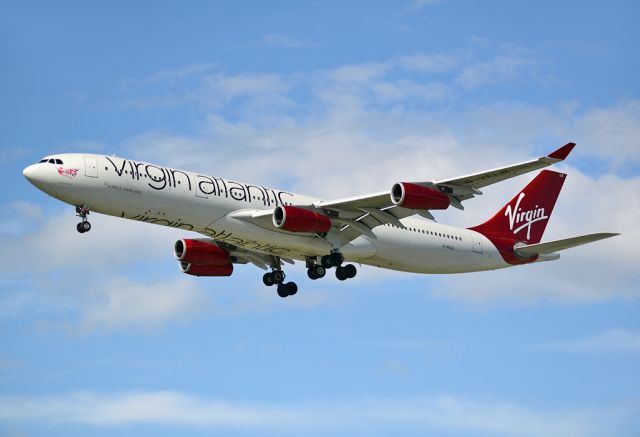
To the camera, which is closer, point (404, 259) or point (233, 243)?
point (233, 243)

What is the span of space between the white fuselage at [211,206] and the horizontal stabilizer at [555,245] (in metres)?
3.77

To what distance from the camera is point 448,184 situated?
154 ft

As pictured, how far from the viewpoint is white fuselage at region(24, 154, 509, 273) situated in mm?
46156

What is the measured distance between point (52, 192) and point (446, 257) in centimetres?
1959

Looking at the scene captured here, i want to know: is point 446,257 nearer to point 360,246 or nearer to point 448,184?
point 360,246

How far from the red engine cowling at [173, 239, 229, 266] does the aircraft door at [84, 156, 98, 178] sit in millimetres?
9026

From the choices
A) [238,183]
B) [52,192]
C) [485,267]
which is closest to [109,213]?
[52,192]

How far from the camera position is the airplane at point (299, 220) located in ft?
152

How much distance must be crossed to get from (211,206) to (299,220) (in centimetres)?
389

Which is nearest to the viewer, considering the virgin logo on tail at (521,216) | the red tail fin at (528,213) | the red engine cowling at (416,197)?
the red engine cowling at (416,197)

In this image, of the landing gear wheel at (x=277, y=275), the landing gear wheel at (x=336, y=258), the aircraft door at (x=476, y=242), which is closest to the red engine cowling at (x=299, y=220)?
the landing gear wheel at (x=336, y=258)

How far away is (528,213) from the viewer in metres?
59.7

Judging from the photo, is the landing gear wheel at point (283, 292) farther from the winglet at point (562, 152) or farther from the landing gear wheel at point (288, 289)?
the winglet at point (562, 152)

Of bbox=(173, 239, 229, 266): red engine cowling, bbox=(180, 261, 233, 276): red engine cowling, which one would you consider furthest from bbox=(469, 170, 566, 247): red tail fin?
bbox=(173, 239, 229, 266): red engine cowling
